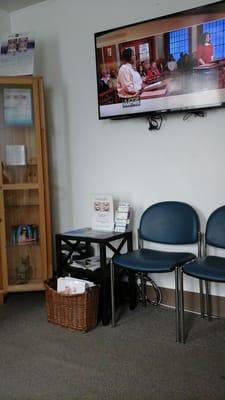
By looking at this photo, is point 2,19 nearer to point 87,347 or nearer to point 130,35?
point 130,35

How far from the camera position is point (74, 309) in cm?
275

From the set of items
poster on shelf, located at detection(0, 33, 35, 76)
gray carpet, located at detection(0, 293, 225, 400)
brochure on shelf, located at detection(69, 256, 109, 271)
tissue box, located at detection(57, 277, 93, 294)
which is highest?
poster on shelf, located at detection(0, 33, 35, 76)

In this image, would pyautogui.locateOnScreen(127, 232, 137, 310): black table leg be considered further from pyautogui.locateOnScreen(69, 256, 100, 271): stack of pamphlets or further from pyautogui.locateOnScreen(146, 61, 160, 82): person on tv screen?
pyautogui.locateOnScreen(146, 61, 160, 82): person on tv screen

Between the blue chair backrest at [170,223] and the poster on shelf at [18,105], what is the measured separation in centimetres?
127

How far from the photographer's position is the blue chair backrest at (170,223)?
2.89m

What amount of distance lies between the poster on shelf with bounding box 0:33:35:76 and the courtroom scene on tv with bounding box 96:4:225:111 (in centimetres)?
59

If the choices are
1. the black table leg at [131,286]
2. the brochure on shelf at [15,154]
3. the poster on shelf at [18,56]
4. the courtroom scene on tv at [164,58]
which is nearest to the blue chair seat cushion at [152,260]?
the black table leg at [131,286]

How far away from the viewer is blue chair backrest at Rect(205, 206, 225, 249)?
2699 millimetres

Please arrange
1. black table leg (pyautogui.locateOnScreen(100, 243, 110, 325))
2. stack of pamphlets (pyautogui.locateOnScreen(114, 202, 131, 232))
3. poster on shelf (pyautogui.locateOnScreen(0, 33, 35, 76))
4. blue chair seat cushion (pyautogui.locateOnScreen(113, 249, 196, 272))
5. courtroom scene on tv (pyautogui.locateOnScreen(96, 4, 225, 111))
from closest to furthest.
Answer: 1. blue chair seat cushion (pyautogui.locateOnScreen(113, 249, 196, 272))
2. courtroom scene on tv (pyautogui.locateOnScreen(96, 4, 225, 111))
3. black table leg (pyautogui.locateOnScreen(100, 243, 110, 325))
4. stack of pamphlets (pyautogui.locateOnScreen(114, 202, 131, 232))
5. poster on shelf (pyautogui.locateOnScreen(0, 33, 35, 76))

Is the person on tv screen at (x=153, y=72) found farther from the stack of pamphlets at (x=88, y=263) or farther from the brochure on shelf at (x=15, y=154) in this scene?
the stack of pamphlets at (x=88, y=263)

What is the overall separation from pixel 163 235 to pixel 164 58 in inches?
48.9

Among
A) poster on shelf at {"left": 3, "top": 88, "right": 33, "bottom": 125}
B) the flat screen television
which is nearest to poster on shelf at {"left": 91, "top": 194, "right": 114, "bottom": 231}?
the flat screen television

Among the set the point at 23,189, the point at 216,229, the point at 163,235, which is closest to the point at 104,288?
the point at 163,235

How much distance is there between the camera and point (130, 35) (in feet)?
9.87
